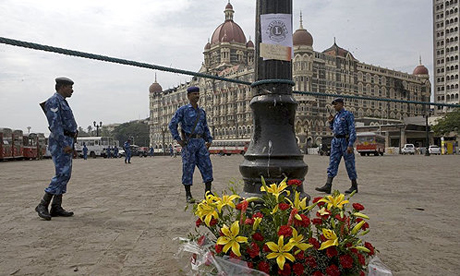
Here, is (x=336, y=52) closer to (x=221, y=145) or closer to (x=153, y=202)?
(x=221, y=145)

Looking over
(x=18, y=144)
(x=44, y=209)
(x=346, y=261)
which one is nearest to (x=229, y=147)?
(x=18, y=144)

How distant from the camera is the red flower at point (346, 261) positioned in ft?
5.68

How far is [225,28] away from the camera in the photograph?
7531cm

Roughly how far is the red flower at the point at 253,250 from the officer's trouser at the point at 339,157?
4.77 metres

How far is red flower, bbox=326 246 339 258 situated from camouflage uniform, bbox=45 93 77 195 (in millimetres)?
3357

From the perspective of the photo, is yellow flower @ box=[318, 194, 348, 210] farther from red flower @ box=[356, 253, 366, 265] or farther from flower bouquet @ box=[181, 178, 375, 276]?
red flower @ box=[356, 253, 366, 265]

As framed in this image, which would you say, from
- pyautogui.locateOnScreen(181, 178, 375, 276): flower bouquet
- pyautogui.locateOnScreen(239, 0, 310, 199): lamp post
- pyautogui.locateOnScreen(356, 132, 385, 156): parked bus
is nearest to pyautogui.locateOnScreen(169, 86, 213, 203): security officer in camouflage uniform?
pyautogui.locateOnScreen(239, 0, 310, 199): lamp post

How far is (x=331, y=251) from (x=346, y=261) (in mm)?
77

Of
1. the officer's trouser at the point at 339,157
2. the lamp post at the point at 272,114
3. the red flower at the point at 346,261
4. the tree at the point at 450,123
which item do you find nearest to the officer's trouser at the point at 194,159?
the officer's trouser at the point at 339,157

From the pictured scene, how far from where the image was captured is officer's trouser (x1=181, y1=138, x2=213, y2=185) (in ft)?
17.0

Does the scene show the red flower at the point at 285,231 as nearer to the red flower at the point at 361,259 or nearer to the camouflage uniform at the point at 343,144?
the red flower at the point at 361,259

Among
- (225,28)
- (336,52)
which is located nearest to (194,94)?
(336,52)

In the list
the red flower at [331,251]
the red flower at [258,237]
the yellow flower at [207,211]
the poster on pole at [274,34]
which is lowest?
the red flower at [331,251]

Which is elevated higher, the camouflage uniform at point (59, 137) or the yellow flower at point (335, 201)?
the camouflage uniform at point (59, 137)
